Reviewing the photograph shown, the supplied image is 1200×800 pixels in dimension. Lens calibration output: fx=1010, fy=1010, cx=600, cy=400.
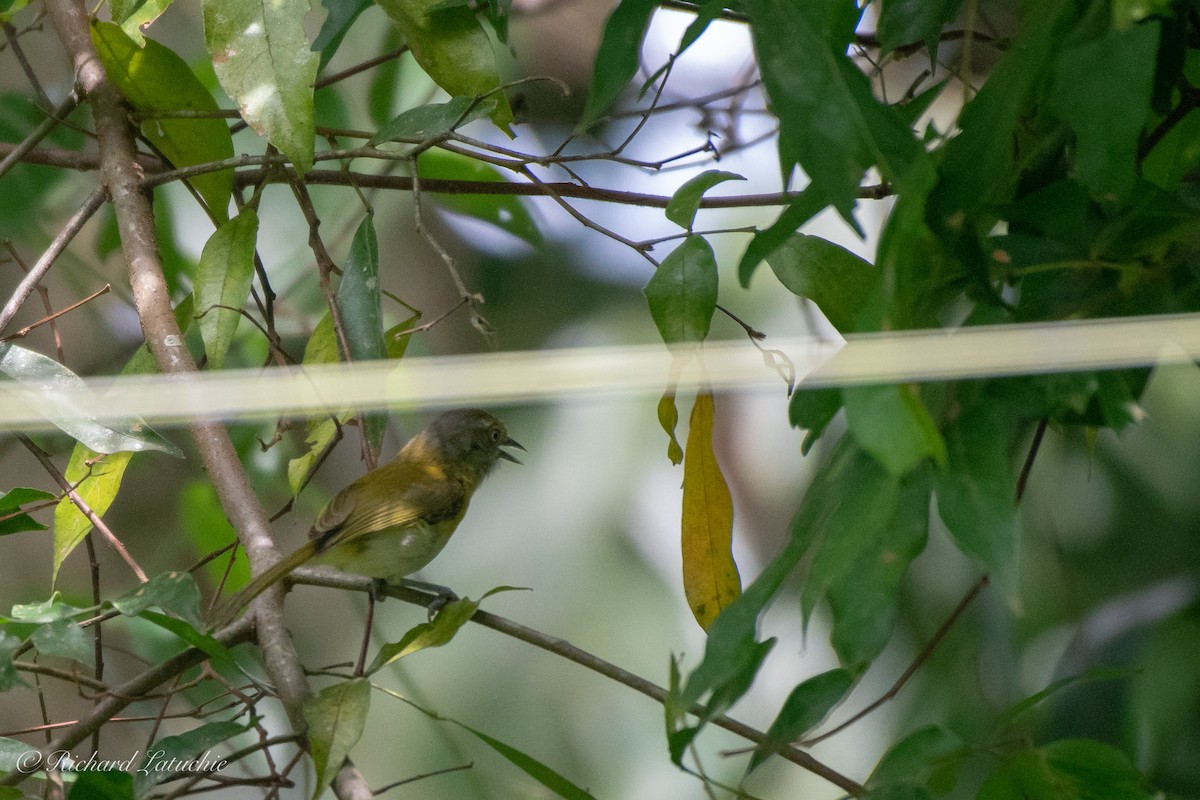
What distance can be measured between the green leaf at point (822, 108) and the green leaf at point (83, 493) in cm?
95

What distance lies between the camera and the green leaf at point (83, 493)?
49.0 inches

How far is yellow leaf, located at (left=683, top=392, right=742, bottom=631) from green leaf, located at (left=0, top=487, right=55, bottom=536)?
0.66 m

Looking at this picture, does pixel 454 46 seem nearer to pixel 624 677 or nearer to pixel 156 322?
pixel 156 322

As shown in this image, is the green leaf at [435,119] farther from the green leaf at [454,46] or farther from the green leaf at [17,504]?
the green leaf at [17,504]

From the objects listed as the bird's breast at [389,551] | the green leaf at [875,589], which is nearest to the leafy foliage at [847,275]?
the green leaf at [875,589]

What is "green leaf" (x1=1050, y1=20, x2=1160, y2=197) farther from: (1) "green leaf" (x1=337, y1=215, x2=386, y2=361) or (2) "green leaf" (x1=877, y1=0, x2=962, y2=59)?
(1) "green leaf" (x1=337, y1=215, x2=386, y2=361)

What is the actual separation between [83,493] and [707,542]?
0.83 m

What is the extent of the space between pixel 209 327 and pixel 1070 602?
1.39 m

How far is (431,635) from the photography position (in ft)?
3.37

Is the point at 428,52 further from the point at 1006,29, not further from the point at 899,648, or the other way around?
the point at 899,648

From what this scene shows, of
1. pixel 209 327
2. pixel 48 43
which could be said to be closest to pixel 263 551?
pixel 209 327

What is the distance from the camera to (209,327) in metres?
1.25

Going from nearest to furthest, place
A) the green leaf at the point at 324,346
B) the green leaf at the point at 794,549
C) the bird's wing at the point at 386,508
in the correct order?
the green leaf at the point at 794,549, the green leaf at the point at 324,346, the bird's wing at the point at 386,508

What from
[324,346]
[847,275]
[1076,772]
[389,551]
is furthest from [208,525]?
[1076,772]
